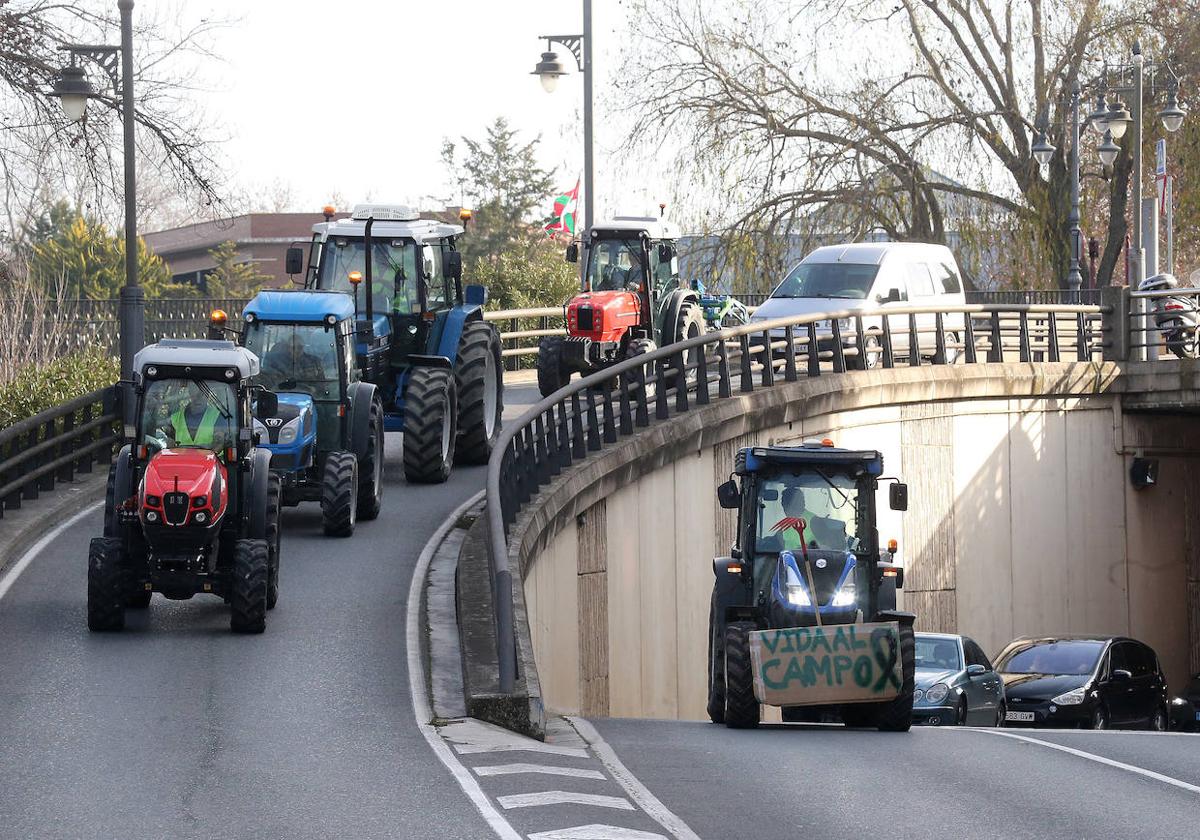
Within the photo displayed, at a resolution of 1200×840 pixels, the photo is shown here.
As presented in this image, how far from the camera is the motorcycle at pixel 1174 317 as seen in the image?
30.2 m

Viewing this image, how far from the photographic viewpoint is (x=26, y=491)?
20375mm

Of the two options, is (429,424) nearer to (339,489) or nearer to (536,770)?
(339,489)

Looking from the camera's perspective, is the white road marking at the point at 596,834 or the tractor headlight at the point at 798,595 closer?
the white road marking at the point at 596,834

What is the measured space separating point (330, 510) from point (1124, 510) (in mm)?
17868

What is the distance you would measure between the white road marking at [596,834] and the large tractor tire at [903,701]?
597 cm

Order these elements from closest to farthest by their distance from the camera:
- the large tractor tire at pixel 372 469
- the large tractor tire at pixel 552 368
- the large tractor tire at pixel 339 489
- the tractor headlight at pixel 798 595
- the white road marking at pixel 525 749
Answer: the white road marking at pixel 525 749
the tractor headlight at pixel 798 595
the large tractor tire at pixel 339 489
the large tractor tire at pixel 372 469
the large tractor tire at pixel 552 368

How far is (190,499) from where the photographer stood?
14.6 metres

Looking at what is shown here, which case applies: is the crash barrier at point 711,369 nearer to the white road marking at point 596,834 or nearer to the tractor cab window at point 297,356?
the tractor cab window at point 297,356

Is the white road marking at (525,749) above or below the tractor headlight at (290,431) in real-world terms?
below

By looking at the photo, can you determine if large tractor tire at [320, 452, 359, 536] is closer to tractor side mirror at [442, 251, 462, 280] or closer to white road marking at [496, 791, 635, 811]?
tractor side mirror at [442, 251, 462, 280]

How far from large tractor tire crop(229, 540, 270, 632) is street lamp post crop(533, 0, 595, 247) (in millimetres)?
14634

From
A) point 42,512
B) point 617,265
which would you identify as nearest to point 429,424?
point 42,512

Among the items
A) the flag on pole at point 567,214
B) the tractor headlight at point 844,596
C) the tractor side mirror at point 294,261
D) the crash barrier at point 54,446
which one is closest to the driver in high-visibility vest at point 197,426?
the crash barrier at point 54,446

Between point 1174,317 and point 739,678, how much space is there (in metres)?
17.2
